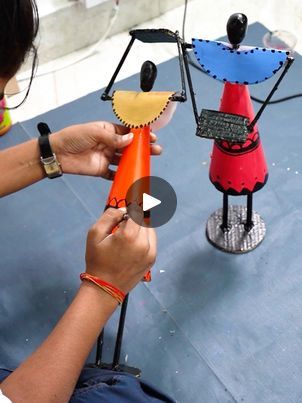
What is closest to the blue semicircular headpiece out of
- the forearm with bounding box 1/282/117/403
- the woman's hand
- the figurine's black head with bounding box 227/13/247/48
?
the figurine's black head with bounding box 227/13/247/48

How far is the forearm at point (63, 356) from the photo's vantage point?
617 mm

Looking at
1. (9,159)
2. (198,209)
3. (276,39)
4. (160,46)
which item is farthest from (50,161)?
(276,39)

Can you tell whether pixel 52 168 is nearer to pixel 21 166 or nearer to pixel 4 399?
pixel 21 166

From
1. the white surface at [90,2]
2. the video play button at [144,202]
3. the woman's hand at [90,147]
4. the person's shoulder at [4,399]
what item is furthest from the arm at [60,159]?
the white surface at [90,2]

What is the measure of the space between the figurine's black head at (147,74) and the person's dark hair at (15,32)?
0.19 metres

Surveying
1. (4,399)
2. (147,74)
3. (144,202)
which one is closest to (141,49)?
(147,74)

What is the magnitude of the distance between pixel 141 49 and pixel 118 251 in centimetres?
98

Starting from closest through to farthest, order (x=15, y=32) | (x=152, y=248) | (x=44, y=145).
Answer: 1. (x=15, y=32)
2. (x=152, y=248)
3. (x=44, y=145)

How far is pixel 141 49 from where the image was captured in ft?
4.91

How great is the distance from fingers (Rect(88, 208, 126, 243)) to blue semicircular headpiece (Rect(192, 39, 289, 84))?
247 millimetres

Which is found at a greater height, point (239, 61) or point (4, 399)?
point (239, 61)

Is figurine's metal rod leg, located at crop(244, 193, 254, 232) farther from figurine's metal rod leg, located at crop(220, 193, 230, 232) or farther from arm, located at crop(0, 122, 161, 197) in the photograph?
arm, located at crop(0, 122, 161, 197)

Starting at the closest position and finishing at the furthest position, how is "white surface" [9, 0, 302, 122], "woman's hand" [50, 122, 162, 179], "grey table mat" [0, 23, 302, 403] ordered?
"woman's hand" [50, 122, 162, 179]
"grey table mat" [0, 23, 302, 403]
"white surface" [9, 0, 302, 122]

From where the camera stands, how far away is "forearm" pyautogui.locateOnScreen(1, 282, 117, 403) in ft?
2.02
